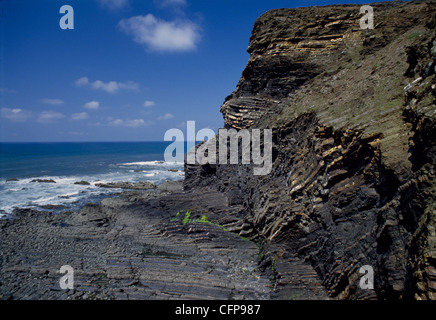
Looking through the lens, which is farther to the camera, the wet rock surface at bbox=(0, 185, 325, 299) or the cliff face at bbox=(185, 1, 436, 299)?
the wet rock surface at bbox=(0, 185, 325, 299)

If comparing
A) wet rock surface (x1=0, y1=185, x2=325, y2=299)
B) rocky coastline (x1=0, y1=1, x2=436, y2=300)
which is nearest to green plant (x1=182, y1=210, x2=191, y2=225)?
rocky coastline (x1=0, y1=1, x2=436, y2=300)

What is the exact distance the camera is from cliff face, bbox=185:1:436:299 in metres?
9.28

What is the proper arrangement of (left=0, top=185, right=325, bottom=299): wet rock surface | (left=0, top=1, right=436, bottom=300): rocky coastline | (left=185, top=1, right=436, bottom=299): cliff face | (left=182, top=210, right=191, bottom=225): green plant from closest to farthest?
1. (left=185, top=1, right=436, bottom=299): cliff face
2. (left=0, top=1, right=436, bottom=300): rocky coastline
3. (left=0, top=185, right=325, bottom=299): wet rock surface
4. (left=182, top=210, right=191, bottom=225): green plant

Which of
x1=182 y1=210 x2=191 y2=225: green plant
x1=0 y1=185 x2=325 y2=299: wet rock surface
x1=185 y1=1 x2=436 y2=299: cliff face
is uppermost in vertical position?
x1=185 y1=1 x2=436 y2=299: cliff face

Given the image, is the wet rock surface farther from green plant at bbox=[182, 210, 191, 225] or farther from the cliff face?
the cliff face

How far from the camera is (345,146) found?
13914mm

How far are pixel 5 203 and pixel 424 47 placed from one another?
5175cm

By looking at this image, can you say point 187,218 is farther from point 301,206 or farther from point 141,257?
point 301,206

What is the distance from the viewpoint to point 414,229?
28.9 ft

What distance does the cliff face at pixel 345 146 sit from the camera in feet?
30.5

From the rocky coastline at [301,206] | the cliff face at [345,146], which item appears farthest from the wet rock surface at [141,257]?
the cliff face at [345,146]

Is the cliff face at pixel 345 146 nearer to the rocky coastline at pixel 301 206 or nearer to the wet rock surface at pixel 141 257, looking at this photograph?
the rocky coastline at pixel 301 206
